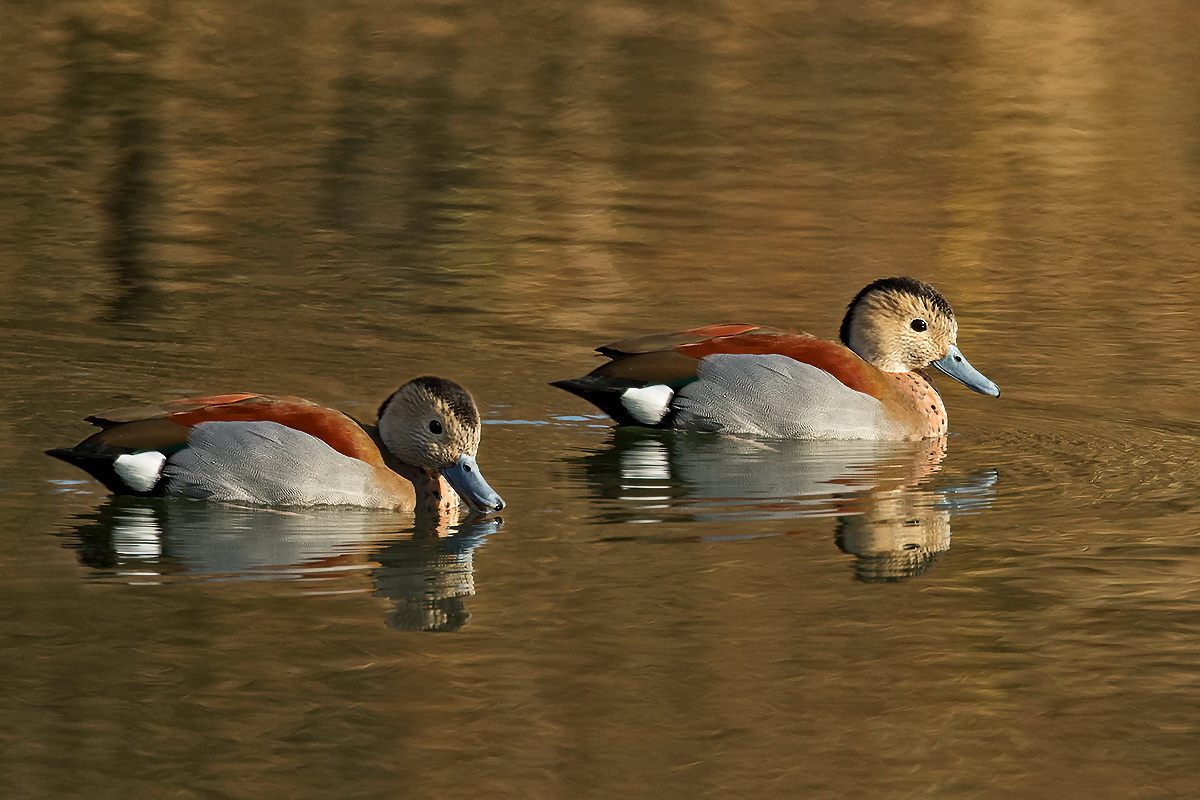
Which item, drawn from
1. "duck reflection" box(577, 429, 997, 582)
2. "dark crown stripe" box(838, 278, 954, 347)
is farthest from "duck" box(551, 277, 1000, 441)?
"dark crown stripe" box(838, 278, 954, 347)

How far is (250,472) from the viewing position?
984 centimetres

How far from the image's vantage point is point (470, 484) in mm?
9859

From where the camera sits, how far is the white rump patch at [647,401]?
12289 mm

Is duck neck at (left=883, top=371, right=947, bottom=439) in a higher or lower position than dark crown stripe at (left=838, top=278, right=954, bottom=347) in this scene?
lower

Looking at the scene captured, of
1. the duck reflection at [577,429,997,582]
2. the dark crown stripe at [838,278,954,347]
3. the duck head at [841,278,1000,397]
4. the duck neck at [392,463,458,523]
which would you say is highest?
the dark crown stripe at [838,278,954,347]

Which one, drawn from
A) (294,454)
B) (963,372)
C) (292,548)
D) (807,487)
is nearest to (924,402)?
(963,372)

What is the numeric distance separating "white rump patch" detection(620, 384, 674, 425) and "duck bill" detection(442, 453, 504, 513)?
2.48 metres

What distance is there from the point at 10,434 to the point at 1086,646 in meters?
6.03

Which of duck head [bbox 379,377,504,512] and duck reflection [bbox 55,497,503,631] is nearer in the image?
duck reflection [bbox 55,497,503,631]

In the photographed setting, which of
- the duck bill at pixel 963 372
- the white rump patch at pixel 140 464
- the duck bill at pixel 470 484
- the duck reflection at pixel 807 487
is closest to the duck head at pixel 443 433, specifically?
the duck bill at pixel 470 484

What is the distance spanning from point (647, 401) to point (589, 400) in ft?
1.16

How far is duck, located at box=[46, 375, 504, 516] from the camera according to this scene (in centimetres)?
982

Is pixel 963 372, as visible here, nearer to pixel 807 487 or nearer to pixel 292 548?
pixel 807 487

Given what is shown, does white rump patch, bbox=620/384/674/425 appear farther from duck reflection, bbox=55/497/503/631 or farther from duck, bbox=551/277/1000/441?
duck reflection, bbox=55/497/503/631
